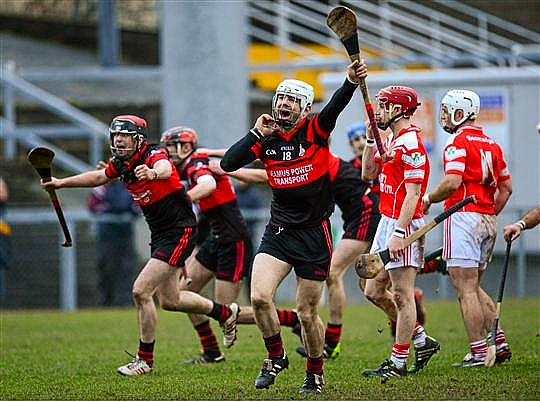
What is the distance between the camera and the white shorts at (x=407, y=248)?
938cm

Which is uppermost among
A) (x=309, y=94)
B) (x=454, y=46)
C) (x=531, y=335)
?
(x=454, y=46)

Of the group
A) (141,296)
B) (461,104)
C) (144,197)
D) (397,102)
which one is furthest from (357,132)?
(141,296)

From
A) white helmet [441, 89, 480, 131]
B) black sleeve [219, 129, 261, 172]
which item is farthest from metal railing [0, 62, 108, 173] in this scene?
black sleeve [219, 129, 261, 172]

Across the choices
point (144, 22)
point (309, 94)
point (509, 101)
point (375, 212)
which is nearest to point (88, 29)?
point (144, 22)

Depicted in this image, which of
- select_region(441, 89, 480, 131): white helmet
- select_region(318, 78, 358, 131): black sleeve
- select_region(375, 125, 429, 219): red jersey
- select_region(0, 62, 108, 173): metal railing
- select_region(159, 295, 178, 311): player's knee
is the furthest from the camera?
select_region(0, 62, 108, 173): metal railing

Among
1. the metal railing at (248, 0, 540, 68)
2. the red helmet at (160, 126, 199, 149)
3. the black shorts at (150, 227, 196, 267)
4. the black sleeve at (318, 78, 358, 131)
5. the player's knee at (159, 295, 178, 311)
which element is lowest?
the player's knee at (159, 295, 178, 311)

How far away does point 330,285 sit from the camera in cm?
1164

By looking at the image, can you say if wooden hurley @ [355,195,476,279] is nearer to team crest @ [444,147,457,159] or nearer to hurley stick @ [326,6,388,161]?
team crest @ [444,147,457,159]

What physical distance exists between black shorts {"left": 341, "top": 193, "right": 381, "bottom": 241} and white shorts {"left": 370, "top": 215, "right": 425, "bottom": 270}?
6.18ft

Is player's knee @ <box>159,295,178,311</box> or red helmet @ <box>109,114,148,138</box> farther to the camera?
player's knee @ <box>159,295,178,311</box>

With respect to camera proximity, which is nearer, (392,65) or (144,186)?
(144,186)

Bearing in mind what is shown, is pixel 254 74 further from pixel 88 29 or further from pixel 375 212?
pixel 375 212

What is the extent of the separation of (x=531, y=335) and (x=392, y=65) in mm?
10523

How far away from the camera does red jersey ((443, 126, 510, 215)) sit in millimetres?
9914
